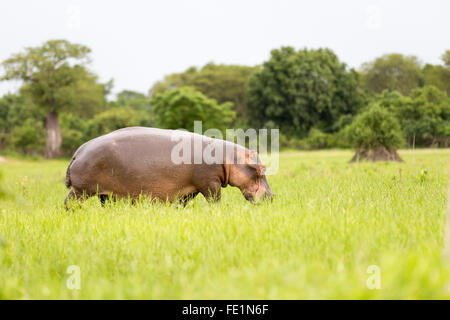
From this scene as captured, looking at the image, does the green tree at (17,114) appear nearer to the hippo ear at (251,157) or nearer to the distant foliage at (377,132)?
the distant foliage at (377,132)

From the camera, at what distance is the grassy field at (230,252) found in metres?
2.05

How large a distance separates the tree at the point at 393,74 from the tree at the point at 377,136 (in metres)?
24.0

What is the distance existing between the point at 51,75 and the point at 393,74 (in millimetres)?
36758

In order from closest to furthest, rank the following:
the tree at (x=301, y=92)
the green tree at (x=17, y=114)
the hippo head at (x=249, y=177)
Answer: the hippo head at (x=249, y=177) → the tree at (x=301, y=92) → the green tree at (x=17, y=114)

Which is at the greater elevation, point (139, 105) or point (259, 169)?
point (139, 105)

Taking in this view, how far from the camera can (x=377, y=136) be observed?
16.9 m

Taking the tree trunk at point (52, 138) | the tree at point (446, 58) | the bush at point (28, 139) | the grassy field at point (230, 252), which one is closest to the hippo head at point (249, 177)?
the grassy field at point (230, 252)

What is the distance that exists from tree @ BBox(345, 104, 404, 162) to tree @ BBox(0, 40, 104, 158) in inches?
1130

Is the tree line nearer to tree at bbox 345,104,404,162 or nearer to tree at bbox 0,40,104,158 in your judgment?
tree at bbox 0,40,104,158

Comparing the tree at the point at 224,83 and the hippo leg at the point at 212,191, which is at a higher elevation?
the tree at the point at 224,83

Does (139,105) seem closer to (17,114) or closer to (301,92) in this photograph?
(17,114)

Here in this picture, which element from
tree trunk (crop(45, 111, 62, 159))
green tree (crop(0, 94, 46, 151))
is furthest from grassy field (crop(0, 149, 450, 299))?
green tree (crop(0, 94, 46, 151))

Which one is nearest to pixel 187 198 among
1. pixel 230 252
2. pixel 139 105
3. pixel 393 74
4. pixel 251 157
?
pixel 251 157
